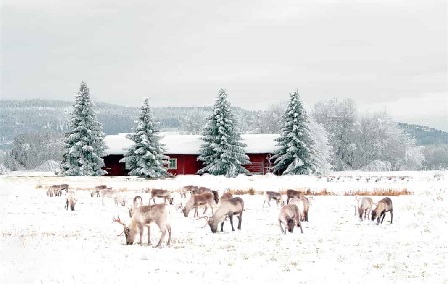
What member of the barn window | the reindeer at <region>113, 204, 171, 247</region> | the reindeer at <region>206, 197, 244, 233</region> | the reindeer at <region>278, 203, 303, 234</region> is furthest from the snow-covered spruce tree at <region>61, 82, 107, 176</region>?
the reindeer at <region>113, 204, 171, 247</region>

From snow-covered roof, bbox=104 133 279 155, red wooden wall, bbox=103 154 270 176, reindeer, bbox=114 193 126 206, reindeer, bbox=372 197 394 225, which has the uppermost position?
snow-covered roof, bbox=104 133 279 155

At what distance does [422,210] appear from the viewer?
24.0 m

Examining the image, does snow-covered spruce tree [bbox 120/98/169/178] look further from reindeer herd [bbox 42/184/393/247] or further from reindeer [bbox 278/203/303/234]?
reindeer [bbox 278/203/303/234]

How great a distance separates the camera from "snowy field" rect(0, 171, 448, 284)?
40.4ft

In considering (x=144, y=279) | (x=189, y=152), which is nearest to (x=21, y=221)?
(x=144, y=279)

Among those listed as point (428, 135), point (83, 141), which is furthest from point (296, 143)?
point (428, 135)

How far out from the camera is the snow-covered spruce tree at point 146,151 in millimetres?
56625

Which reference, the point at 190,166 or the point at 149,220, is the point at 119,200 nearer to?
the point at 149,220

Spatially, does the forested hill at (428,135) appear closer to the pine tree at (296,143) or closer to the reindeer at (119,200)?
the pine tree at (296,143)

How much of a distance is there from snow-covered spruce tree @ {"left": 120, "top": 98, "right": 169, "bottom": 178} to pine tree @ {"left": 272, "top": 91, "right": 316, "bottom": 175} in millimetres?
12654

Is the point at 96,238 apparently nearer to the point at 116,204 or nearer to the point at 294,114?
the point at 116,204

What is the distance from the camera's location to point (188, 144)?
219ft

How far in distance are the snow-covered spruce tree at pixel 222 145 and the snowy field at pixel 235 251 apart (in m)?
33.1

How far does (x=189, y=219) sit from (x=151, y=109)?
37911 mm
